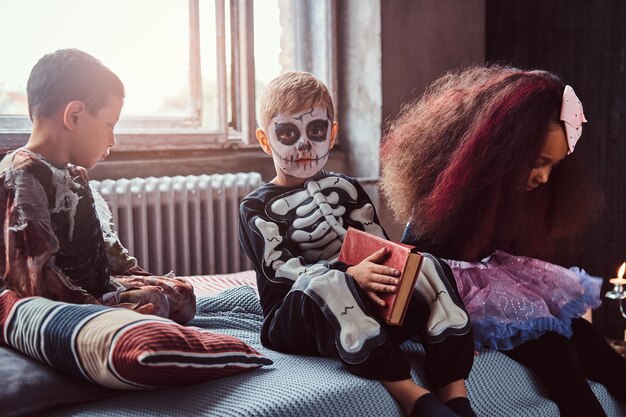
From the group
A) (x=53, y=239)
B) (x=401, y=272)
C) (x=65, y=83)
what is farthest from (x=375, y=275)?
(x=65, y=83)

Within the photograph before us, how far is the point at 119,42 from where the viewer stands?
115 inches

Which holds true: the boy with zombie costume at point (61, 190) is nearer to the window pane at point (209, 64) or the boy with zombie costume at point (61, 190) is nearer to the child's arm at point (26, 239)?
the child's arm at point (26, 239)

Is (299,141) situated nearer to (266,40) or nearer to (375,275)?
(375,275)

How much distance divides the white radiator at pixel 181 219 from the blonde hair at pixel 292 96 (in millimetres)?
1312

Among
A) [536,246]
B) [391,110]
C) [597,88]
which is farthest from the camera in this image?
[391,110]

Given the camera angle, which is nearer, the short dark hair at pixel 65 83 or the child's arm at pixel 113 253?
the short dark hair at pixel 65 83

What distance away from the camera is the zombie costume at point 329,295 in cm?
123

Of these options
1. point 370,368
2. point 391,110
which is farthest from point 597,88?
point 370,368

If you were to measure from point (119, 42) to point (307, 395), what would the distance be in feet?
7.18

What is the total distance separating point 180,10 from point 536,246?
2.05 m

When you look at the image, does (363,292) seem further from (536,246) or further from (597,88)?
(597,88)

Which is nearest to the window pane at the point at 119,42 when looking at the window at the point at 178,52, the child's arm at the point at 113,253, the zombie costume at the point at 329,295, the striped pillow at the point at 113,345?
the window at the point at 178,52

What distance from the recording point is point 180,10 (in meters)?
3.07

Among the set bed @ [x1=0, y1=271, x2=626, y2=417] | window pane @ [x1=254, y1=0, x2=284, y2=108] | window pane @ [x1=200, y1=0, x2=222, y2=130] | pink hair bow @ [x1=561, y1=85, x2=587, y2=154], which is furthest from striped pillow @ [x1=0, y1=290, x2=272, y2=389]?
window pane @ [x1=254, y1=0, x2=284, y2=108]
